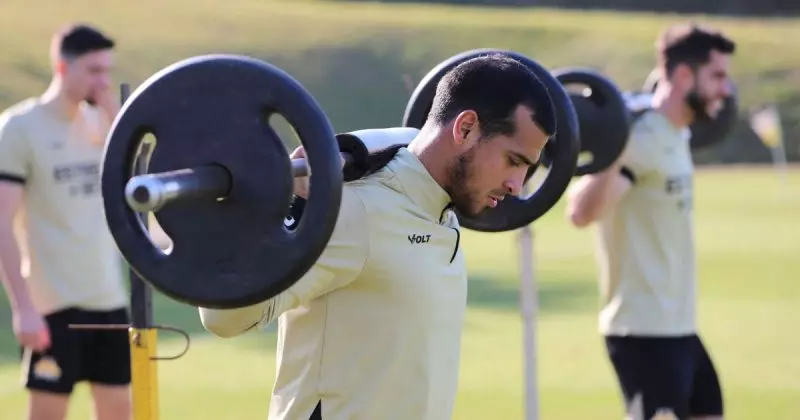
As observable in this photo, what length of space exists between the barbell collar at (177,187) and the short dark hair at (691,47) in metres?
4.00

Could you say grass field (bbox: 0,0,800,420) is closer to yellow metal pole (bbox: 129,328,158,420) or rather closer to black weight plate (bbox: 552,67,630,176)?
black weight plate (bbox: 552,67,630,176)

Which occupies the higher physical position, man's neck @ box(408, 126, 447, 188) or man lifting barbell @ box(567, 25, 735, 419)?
man's neck @ box(408, 126, 447, 188)

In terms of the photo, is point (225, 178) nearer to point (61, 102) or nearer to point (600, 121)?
point (600, 121)

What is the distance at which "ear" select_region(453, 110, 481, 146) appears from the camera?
3.05 meters

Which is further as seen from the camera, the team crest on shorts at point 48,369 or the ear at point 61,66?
the ear at point 61,66

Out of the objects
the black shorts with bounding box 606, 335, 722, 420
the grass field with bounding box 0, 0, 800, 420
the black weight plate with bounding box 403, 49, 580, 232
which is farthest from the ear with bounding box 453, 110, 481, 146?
the black shorts with bounding box 606, 335, 722, 420

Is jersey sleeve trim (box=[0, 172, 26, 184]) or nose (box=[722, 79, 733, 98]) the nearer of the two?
jersey sleeve trim (box=[0, 172, 26, 184])

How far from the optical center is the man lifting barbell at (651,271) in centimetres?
605

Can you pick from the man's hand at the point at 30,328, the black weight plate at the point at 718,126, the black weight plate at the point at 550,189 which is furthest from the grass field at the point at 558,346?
the black weight plate at the point at 550,189

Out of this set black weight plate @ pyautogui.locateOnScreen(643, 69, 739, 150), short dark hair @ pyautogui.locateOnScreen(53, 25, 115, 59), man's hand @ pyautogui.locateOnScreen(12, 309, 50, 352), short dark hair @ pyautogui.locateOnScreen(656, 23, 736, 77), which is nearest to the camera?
man's hand @ pyautogui.locateOnScreen(12, 309, 50, 352)

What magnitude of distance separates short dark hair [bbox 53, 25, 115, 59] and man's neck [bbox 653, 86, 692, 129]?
2507 mm

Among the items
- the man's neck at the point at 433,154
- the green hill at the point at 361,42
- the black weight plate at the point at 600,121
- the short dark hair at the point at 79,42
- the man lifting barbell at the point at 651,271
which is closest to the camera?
the man's neck at the point at 433,154

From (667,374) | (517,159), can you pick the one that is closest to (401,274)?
(517,159)

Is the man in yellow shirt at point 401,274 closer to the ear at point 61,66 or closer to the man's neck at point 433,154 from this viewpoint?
the man's neck at point 433,154
